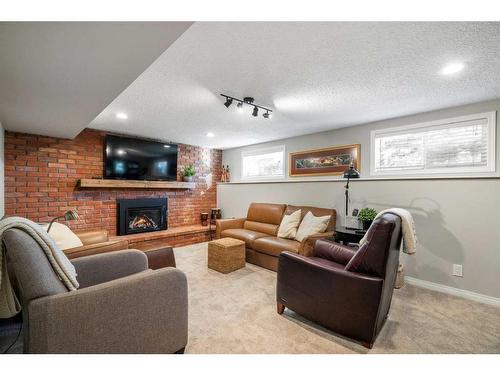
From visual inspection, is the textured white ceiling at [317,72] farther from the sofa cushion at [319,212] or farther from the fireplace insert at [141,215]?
the fireplace insert at [141,215]

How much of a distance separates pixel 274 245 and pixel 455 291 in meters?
2.12

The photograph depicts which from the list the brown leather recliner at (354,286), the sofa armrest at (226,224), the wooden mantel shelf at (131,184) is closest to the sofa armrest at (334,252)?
the brown leather recliner at (354,286)

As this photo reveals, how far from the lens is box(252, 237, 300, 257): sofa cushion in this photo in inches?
118

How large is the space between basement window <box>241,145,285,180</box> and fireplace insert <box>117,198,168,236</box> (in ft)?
6.47

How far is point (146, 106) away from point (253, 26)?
75.7 inches

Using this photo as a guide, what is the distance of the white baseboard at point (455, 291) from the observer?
2356mm

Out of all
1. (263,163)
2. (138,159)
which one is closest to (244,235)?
(263,163)

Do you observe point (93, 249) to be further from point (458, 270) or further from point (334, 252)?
point (458, 270)

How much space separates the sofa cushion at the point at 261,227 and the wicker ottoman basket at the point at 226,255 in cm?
73

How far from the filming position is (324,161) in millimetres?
3861

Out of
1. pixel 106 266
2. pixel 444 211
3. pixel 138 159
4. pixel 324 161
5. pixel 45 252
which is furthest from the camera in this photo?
pixel 138 159

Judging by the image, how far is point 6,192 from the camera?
10.3 feet
